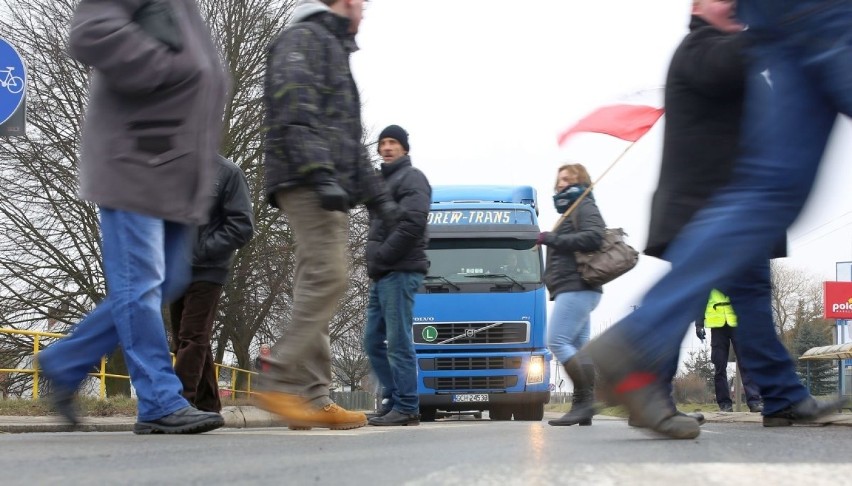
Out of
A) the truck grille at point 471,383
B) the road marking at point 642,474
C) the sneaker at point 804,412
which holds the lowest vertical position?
the road marking at point 642,474

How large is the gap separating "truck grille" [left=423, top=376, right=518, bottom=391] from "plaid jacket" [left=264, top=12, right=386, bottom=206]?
7.87m

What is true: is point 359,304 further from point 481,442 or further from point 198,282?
point 481,442

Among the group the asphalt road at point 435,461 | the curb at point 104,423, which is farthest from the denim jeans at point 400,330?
the asphalt road at point 435,461

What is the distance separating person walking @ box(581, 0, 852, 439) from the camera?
348cm

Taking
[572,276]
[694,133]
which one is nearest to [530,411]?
[572,276]

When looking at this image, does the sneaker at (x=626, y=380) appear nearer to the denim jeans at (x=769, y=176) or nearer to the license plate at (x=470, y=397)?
the denim jeans at (x=769, y=176)

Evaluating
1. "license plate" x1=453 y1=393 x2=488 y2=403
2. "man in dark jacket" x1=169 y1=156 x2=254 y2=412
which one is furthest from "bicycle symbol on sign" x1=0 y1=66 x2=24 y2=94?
"license plate" x1=453 y1=393 x2=488 y2=403

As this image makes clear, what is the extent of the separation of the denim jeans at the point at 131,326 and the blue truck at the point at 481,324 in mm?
8401

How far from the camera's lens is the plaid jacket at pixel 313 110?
5074 millimetres

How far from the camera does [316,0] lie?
540 centimetres

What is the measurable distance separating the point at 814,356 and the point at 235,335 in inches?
443

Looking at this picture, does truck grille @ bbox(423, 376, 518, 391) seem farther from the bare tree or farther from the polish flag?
the bare tree

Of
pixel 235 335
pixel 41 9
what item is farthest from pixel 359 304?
pixel 41 9

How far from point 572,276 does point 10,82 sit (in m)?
3.85
